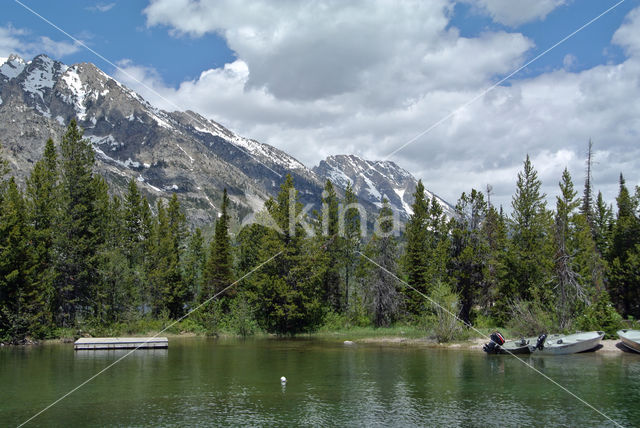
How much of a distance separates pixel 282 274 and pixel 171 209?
2172 cm

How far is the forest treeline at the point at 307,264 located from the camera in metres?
52.9

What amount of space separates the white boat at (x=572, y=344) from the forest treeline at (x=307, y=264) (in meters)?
5.13

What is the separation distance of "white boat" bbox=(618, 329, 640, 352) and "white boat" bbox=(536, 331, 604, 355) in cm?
151

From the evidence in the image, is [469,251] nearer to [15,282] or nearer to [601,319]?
[601,319]

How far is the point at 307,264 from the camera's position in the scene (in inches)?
2697

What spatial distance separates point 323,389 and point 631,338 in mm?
26607

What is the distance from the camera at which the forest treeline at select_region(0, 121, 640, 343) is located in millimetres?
52906

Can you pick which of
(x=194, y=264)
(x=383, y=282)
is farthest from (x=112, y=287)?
(x=383, y=282)

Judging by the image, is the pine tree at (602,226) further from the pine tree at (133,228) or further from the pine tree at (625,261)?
the pine tree at (133,228)

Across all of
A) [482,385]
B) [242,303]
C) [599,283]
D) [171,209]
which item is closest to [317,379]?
[482,385]

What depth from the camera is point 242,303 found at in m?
66.7

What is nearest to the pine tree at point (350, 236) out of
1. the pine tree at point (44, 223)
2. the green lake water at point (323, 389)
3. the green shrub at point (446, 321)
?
the green shrub at point (446, 321)

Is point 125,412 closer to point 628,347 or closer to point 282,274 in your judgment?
point 628,347

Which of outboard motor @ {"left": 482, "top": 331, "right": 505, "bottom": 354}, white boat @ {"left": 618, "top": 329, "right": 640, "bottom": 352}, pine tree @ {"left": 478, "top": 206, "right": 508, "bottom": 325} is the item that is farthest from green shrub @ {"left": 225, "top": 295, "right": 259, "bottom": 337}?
white boat @ {"left": 618, "top": 329, "right": 640, "bottom": 352}
